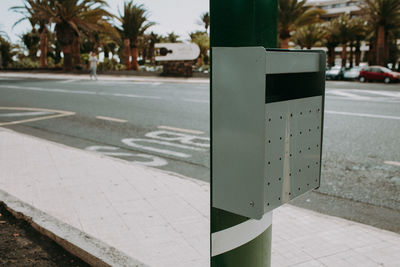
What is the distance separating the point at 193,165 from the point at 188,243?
2.78 metres

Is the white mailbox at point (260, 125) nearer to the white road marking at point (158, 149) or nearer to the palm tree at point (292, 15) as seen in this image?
the white road marking at point (158, 149)

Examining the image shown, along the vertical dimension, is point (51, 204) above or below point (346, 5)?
below

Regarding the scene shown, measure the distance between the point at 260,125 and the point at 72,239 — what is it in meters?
2.40

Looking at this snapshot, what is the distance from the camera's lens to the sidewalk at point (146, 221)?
3.20 m

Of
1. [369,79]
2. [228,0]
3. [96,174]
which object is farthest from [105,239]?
[369,79]

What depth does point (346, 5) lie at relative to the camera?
307 feet

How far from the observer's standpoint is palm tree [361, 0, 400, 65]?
32781 mm

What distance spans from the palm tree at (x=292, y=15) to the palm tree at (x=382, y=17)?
14.0ft

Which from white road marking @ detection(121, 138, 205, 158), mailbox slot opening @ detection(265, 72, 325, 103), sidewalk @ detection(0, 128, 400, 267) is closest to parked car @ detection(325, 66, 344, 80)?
white road marking @ detection(121, 138, 205, 158)

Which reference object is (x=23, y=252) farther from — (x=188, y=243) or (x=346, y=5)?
(x=346, y=5)

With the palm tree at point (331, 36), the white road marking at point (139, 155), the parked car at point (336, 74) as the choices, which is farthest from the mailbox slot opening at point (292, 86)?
the palm tree at point (331, 36)

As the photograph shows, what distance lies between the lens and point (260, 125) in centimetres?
162

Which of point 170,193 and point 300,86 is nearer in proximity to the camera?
point 300,86

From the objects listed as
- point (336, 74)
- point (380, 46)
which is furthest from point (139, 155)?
point (380, 46)
